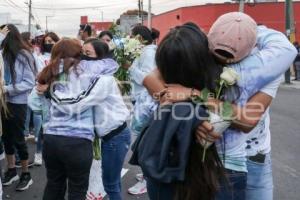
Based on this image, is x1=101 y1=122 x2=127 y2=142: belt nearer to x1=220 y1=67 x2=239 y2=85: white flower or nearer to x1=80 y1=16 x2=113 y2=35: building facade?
x1=220 y1=67 x2=239 y2=85: white flower

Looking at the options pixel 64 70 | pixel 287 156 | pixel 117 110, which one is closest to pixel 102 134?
pixel 117 110

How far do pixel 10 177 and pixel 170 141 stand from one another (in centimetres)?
414

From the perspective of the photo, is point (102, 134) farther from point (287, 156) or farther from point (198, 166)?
point (287, 156)

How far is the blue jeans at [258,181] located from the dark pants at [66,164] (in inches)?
58.4

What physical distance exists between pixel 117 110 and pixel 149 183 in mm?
1790

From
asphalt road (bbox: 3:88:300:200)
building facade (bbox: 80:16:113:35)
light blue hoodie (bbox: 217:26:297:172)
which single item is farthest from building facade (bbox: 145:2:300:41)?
light blue hoodie (bbox: 217:26:297:172)

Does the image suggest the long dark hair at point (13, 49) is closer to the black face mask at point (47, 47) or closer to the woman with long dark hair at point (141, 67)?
the woman with long dark hair at point (141, 67)

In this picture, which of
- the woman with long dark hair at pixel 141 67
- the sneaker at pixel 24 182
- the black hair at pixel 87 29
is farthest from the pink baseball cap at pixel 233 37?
the black hair at pixel 87 29

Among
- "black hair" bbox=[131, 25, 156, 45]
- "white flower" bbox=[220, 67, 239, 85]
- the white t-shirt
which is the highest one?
"black hair" bbox=[131, 25, 156, 45]

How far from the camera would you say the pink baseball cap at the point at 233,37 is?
7.19 feet

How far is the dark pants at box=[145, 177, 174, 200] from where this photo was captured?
2.22 m

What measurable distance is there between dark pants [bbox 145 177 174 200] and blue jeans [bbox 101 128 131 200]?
72.2 inches

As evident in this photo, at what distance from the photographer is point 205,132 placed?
6.87 ft

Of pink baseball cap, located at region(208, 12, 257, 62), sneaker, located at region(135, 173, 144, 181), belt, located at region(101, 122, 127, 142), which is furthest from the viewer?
sneaker, located at region(135, 173, 144, 181)
